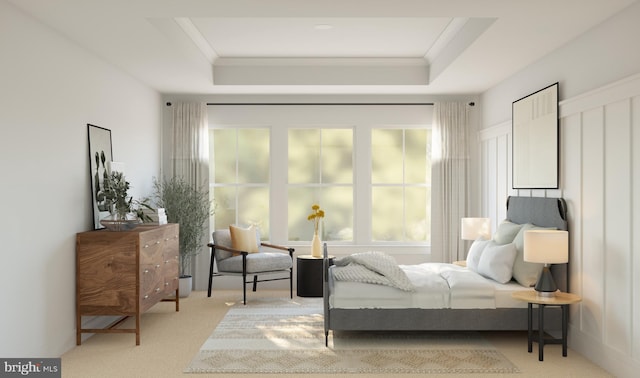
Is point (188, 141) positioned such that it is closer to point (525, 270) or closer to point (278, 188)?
point (278, 188)

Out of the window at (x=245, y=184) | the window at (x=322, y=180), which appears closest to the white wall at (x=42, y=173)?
the window at (x=245, y=184)

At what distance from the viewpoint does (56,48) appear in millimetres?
5031

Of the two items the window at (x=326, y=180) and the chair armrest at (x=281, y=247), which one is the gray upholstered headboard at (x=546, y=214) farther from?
the chair armrest at (x=281, y=247)

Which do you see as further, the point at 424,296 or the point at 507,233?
the point at 507,233

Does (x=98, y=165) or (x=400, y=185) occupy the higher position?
(x=98, y=165)

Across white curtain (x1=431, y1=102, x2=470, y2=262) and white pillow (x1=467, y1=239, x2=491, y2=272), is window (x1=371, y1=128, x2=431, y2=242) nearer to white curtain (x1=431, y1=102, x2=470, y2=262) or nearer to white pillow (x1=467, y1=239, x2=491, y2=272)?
white curtain (x1=431, y1=102, x2=470, y2=262)

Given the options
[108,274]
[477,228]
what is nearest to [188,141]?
[108,274]

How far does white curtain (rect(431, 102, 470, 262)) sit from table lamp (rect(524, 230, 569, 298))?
3.22 metres

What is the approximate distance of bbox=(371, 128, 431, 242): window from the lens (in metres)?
8.60

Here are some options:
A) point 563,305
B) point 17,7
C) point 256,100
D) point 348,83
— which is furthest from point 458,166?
point 17,7

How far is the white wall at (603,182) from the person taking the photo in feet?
14.5

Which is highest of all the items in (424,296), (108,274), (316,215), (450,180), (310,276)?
(450,180)

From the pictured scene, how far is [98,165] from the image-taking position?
5910mm

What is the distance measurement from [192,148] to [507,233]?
14.4 ft
